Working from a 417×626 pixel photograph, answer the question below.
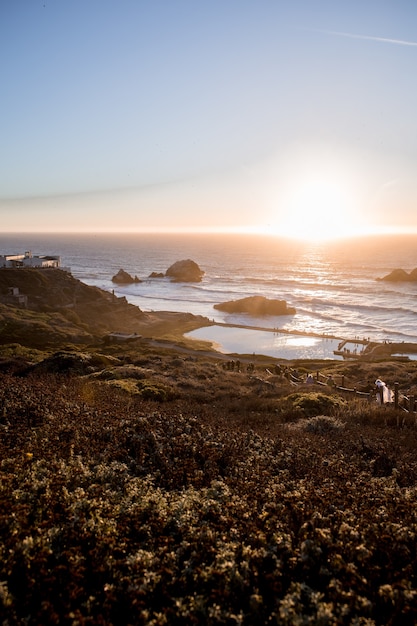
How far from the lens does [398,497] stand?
8.97 meters

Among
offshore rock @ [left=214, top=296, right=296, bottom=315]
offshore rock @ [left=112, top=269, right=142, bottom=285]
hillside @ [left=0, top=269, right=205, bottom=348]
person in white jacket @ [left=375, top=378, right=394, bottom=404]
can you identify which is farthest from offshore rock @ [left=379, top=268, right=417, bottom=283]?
person in white jacket @ [left=375, top=378, right=394, bottom=404]

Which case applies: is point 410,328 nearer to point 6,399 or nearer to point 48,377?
point 48,377

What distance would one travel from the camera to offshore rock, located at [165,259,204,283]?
433 ft

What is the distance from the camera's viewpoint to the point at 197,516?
25.8 feet

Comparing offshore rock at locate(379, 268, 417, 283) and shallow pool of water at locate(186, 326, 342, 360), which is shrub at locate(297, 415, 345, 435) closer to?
shallow pool of water at locate(186, 326, 342, 360)

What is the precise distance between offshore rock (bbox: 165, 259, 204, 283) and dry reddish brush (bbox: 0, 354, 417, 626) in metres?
118

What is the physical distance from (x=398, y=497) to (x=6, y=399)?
439 inches

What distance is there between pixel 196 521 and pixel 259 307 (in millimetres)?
74736

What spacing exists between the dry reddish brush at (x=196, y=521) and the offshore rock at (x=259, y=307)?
66.8 metres

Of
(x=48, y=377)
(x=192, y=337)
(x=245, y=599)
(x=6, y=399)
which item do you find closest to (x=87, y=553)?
(x=245, y=599)

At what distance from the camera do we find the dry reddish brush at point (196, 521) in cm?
586

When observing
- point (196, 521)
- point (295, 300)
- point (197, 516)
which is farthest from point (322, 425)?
point (295, 300)

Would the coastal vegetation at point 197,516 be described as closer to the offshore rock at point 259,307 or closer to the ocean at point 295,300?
the ocean at point 295,300

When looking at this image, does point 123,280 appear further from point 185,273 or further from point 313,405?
point 313,405
